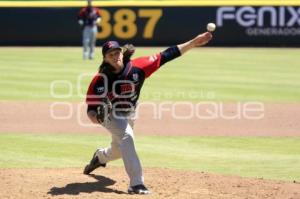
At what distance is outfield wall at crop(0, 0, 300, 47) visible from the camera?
28.7 m

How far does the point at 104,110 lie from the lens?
775 cm

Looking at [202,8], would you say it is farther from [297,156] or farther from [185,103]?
[297,156]

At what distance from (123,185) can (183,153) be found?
246 cm

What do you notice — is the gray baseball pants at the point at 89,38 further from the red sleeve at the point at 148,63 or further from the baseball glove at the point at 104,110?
the baseball glove at the point at 104,110

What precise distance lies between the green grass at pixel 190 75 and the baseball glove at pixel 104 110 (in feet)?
26.7

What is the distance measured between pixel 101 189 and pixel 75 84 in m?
10.2

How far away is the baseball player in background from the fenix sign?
2102cm

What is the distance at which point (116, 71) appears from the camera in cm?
793

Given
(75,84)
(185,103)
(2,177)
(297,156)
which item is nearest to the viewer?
(2,177)

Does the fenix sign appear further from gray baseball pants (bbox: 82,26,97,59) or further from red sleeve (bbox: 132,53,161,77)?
red sleeve (bbox: 132,53,161,77)

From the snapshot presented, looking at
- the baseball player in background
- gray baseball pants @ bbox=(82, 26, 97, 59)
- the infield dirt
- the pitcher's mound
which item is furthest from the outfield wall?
the baseball player in background

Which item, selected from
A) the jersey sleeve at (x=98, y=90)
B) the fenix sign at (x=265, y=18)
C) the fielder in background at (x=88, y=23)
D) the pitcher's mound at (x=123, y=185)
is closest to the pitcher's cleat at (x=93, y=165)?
the pitcher's mound at (x=123, y=185)

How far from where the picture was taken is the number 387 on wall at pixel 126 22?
29047 millimetres

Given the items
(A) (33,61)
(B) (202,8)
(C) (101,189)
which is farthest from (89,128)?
(B) (202,8)
